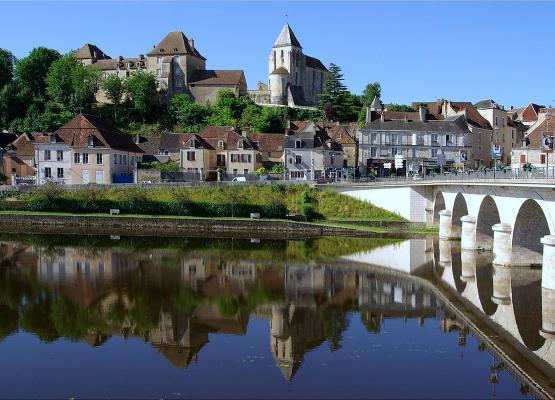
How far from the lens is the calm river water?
1783cm

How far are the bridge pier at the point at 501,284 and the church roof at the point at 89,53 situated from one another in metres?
88.2

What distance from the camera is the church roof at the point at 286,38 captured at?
104688 millimetres

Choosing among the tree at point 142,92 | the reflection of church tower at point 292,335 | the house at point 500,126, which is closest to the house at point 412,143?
the house at point 500,126

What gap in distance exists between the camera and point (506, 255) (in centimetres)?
3409

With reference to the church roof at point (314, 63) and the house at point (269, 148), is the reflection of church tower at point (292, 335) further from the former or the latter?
the church roof at point (314, 63)

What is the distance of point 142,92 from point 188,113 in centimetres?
713

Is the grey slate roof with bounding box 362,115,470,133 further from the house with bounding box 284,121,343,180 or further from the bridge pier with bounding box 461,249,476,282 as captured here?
the bridge pier with bounding box 461,249,476,282

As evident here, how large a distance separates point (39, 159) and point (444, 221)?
40.3 metres

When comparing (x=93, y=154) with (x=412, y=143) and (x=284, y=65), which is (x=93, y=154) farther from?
(x=284, y=65)

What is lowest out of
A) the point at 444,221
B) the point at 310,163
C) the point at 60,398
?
the point at 60,398

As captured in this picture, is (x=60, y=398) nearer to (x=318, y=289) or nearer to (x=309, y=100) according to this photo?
(x=318, y=289)

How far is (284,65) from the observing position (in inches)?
4119

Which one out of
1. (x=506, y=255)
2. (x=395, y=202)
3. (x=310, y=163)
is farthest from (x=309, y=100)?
(x=506, y=255)

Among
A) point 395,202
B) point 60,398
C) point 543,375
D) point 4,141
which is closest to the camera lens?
point 60,398
